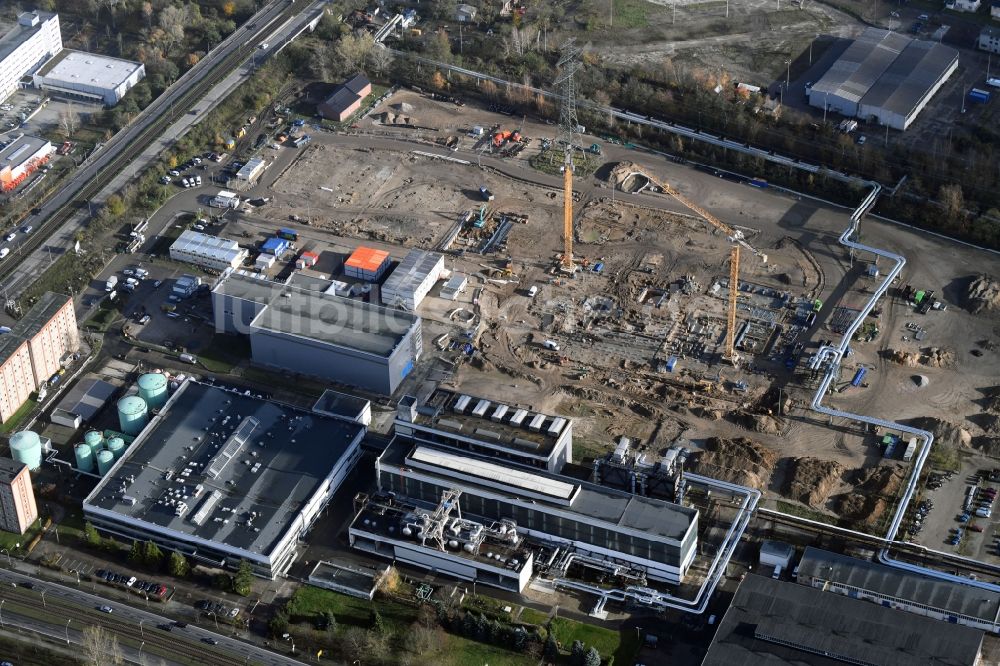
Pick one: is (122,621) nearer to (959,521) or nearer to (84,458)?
(84,458)

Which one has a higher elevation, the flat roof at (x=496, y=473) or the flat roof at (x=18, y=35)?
the flat roof at (x=18, y=35)

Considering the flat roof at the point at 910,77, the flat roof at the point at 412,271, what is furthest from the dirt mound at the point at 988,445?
the flat roof at the point at 412,271

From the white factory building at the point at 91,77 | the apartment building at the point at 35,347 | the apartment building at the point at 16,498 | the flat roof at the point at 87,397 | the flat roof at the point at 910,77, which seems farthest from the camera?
the white factory building at the point at 91,77

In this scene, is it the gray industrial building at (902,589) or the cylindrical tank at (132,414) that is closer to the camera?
the gray industrial building at (902,589)

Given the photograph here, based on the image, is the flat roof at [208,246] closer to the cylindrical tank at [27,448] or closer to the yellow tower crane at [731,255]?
the cylindrical tank at [27,448]

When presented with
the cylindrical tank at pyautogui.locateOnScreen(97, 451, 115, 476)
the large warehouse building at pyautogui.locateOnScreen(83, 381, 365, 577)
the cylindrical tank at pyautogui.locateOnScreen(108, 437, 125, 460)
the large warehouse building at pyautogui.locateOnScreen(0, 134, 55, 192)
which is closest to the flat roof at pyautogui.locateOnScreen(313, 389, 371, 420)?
the large warehouse building at pyautogui.locateOnScreen(83, 381, 365, 577)

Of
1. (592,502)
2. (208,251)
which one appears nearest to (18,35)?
(208,251)
